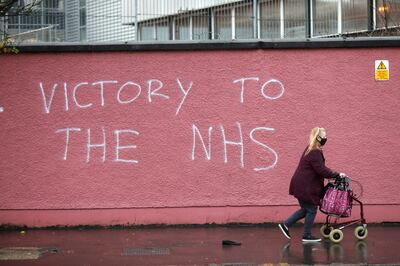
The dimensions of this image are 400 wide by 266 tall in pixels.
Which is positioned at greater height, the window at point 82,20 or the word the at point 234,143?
the window at point 82,20

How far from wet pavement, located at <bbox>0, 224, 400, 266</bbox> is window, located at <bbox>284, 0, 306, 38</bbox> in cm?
319

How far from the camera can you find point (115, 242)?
10.4m

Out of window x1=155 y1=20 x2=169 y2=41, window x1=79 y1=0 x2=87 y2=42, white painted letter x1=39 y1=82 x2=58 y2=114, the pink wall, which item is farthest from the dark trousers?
window x1=79 y1=0 x2=87 y2=42

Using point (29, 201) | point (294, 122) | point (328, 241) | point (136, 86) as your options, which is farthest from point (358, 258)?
point (29, 201)

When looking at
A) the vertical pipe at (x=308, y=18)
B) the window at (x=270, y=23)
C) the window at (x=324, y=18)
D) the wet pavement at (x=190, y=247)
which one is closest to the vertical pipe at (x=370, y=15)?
the window at (x=324, y=18)

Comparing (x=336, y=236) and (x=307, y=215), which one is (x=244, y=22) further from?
(x=336, y=236)

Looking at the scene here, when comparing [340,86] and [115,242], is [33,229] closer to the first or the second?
[115,242]

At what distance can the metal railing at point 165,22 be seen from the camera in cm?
A: 1187

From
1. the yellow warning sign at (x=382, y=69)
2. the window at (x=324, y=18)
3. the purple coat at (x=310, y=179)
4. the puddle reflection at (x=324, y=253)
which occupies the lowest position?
the puddle reflection at (x=324, y=253)

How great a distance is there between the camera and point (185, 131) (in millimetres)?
11633

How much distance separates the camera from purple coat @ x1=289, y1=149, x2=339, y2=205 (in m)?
10.1

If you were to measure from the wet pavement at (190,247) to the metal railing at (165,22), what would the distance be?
3.04m

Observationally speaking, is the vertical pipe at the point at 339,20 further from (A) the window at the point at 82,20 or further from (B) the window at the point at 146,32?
(A) the window at the point at 82,20

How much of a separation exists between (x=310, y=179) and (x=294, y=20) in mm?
3329
